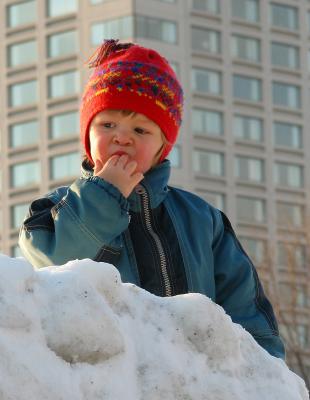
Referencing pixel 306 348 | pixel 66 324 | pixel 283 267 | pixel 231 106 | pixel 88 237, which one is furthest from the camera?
pixel 231 106

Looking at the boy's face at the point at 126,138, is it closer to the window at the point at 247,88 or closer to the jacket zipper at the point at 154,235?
the jacket zipper at the point at 154,235

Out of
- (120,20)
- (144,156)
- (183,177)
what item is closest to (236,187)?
(183,177)

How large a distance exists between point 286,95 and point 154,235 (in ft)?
195

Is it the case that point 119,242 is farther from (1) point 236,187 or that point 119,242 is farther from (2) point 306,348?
(1) point 236,187

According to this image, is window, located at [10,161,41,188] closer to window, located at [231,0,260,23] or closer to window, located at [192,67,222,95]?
window, located at [192,67,222,95]

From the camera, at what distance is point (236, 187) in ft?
201

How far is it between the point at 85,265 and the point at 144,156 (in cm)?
174

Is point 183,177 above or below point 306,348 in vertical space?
above

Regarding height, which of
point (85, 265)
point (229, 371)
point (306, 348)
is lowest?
point (306, 348)

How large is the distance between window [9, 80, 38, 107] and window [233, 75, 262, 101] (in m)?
7.77

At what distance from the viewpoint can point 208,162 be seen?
61062 millimetres

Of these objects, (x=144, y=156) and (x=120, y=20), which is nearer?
(x=144, y=156)

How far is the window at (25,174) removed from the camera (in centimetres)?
6106

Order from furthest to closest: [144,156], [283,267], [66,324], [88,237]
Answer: [283,267]
[144,156]
[88,237]
[66,324]
